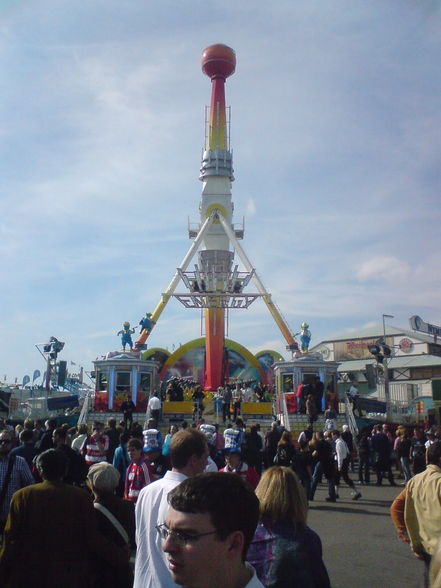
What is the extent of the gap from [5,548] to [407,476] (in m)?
12.5

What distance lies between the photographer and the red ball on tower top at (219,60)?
4178 cm

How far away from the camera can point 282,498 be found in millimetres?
3408

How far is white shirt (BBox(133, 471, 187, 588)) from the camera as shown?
11.5ft

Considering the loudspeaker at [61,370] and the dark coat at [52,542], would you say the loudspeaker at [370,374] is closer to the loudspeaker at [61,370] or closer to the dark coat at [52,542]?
the loudspeaker at [61,370]

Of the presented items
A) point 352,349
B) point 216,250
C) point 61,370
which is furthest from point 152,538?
point 352,349

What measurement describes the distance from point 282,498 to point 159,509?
0.77 meters

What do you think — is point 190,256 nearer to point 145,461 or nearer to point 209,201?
point 209,201

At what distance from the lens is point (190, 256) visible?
1490 inches

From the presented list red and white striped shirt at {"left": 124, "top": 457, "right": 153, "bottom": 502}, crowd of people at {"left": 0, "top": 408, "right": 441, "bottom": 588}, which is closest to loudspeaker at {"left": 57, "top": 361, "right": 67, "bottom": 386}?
red and white striped shirt at {"left": 124, "top": 457, "right": 153, "bottom": 502}

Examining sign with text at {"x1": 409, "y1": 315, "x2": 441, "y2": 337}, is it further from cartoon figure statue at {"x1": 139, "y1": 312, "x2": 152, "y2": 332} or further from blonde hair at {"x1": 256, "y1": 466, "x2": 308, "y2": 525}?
blonde hair at {"x1": 256, "y1": 466, "x2": 308, "y2": 525}

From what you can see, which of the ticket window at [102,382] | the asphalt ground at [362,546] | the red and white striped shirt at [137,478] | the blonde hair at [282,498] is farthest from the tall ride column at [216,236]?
the blonde hair at [282,498]

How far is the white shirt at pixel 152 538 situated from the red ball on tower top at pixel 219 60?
41720 millimetres

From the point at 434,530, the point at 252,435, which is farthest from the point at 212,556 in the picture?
the point at 252,435

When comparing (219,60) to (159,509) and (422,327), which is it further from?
(159,509)
